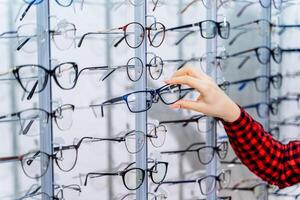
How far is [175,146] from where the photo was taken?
1.14 m

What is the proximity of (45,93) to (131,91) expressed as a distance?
20 cm

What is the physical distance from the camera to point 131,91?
1002mm

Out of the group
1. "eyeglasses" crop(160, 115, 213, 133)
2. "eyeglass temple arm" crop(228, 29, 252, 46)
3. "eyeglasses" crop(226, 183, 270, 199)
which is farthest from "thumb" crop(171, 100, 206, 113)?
"eyeglasses" crop(226, 183, 270, 199)

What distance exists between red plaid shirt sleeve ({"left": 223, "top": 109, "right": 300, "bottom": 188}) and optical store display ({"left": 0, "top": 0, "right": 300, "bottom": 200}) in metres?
0.23

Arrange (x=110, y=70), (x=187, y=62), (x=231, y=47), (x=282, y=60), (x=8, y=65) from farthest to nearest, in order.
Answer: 1. (x=282, y=60)
2. (x=231, y=47)
3. (x=187, y=62)
4. (x=110, y=70)
5. (x=8, y=65)

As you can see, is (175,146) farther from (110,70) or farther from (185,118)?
(110,70)

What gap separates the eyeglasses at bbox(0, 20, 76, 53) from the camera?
84cm

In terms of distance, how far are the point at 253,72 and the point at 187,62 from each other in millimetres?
258

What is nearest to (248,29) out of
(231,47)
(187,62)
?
(231,47)

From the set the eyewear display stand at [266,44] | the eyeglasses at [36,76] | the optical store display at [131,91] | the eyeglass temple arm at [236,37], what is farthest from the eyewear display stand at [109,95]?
the eyewear display stand at [266,44]

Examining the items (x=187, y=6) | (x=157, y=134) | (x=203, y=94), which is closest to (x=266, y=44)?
(x=187, y=6)

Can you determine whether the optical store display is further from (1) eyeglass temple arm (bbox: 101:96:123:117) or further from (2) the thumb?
(2) the thumb

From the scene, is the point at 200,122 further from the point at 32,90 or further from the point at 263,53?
the point at 32,90

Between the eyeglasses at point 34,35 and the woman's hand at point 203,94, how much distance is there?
0.24 meters
